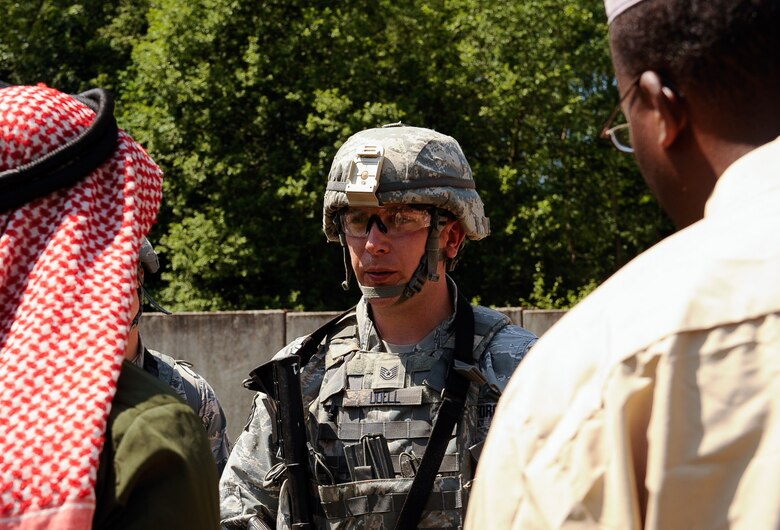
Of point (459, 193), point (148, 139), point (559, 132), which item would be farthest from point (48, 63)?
point (459, 193)

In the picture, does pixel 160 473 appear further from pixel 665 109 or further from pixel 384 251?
pixel 384 251

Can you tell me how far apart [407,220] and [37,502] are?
7.77ft

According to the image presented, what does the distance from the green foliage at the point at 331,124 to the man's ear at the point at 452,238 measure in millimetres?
17003

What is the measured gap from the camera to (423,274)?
149 inches

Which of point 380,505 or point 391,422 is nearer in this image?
point 380,505

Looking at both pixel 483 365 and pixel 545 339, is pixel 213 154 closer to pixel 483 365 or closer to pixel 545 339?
pixel 483 365

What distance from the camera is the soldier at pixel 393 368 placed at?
11.5ft

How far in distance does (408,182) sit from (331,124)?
694 inches

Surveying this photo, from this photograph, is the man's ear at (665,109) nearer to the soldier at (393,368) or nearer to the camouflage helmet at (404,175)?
the soldier at (393,368)

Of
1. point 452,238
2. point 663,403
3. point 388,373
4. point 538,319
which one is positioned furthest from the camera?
point 538,319

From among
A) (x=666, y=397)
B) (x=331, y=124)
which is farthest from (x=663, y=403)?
(x=331, y=124)

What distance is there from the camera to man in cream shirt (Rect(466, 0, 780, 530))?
1.20 m

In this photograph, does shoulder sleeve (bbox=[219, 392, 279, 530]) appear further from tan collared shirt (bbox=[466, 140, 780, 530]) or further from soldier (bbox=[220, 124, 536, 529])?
tan collared shirt (bbox=[466, 140, 780, 530])

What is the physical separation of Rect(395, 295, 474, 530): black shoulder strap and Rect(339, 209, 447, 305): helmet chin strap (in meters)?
0.21
